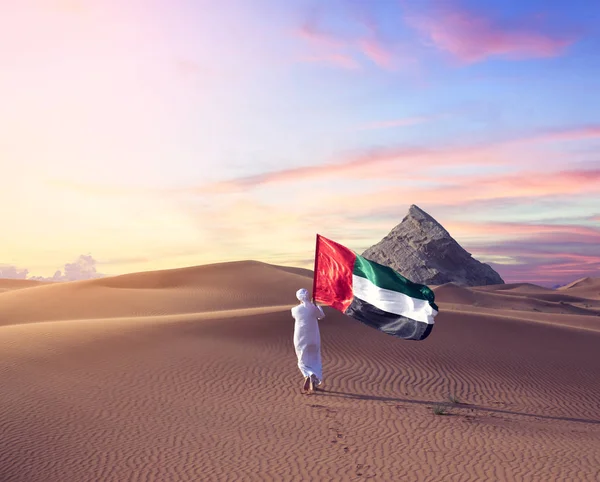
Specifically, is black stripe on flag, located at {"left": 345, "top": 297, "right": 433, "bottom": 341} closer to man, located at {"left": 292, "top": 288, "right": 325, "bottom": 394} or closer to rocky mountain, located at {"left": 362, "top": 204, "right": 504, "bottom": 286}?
man, located at {"left": 292, "top": 288, "right": 325, "bottom": 394}

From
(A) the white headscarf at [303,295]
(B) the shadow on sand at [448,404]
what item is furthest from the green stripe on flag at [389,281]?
(B) the shadow on sand at [448,404]

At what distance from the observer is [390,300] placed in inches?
553

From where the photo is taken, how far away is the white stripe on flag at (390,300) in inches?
543

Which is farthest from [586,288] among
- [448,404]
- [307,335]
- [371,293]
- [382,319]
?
[371,293]

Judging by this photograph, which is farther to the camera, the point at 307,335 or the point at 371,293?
the point at 307,335

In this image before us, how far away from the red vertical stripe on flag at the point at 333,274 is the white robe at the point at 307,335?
98 centimetres

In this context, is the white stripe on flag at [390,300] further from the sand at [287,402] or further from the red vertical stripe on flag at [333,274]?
the sand at [287,402]

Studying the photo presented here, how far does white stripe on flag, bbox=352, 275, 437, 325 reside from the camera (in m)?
13.8

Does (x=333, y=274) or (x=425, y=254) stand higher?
(x=425, y=254)

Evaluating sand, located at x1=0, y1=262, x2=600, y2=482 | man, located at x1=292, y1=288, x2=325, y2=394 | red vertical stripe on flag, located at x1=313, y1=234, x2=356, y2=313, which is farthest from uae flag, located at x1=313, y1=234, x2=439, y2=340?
sand, located at x1=0, y1=262, x2=600, y2=482

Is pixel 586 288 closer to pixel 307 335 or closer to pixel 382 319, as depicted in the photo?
pixel 307 335

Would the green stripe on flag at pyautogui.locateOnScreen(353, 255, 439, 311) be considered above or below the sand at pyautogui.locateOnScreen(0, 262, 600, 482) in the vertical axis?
above

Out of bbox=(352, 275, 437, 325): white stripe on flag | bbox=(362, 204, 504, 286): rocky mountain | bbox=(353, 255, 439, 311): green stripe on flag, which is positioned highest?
bbox=(362, 204, 504, 286): rocky mountain

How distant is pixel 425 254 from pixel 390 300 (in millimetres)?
64319
